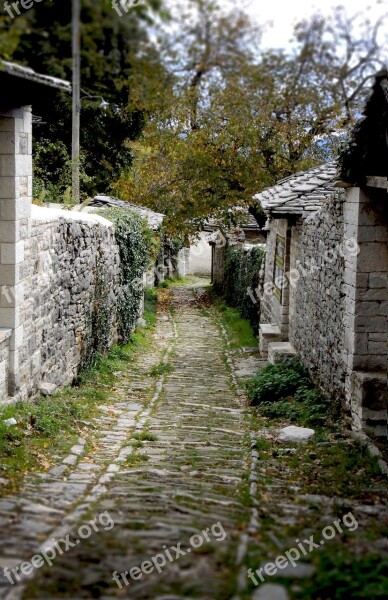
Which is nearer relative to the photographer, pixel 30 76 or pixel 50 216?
pixel 30 76

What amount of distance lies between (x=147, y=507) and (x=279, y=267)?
9703 millimetres

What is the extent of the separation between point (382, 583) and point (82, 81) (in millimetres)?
4761

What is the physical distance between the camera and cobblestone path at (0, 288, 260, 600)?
138 inches

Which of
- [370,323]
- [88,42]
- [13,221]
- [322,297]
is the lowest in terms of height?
[370,323]

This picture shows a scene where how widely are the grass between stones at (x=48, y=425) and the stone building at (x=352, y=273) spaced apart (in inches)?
124

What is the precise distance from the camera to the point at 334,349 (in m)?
8.61

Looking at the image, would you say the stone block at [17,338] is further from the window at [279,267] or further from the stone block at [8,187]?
the window at [279,267]

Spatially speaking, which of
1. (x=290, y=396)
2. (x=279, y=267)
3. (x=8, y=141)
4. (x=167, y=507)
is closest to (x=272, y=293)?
(x=279, y=267)

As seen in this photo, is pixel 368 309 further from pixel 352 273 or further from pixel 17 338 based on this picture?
pixel 17 338

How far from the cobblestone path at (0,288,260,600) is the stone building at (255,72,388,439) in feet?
4.61

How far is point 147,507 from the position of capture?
4859 mm

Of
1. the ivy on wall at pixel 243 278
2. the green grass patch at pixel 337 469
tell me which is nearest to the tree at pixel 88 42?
the green grass patch at pixel 337 469

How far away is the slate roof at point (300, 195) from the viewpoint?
10938 mm

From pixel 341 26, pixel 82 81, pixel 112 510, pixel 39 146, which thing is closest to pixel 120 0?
pixel 82 81
